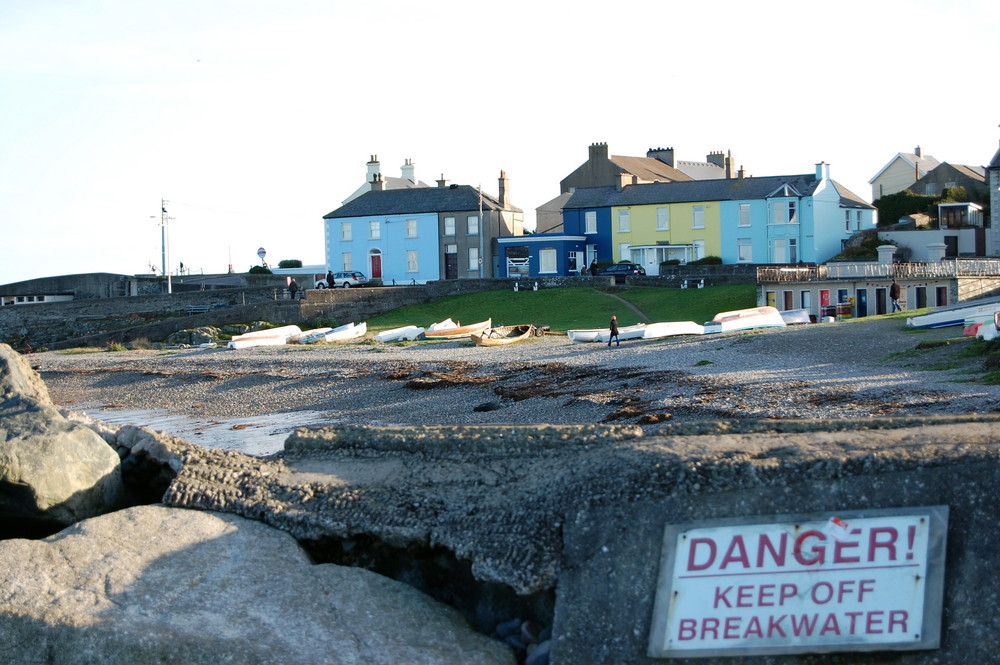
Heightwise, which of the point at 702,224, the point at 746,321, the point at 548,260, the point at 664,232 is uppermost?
the point at 702,224

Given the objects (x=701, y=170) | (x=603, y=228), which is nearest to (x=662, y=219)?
(x=603, y=228)

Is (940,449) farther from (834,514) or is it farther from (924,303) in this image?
(924,303)

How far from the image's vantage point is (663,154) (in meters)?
84.9

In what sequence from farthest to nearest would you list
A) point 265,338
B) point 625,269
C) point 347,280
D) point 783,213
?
point 347,280
point 783,213
point 625,269
point 265,338

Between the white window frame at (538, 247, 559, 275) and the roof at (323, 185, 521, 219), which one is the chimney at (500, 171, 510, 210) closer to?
the roof at (323, 185, 521, 219)

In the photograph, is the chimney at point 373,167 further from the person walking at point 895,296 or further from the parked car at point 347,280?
the person walking at point 895,296

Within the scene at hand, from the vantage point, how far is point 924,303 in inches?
1636

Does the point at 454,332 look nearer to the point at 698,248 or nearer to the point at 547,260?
the point at 547,260

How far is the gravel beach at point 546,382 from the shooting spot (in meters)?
18.1

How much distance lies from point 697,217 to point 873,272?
20.7 metres

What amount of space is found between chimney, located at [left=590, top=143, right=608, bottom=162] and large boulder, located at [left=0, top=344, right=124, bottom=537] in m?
72.9

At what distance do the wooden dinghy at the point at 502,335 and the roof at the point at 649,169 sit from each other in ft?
123

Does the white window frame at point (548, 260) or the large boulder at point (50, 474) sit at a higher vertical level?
the white window frame at point (548, 260)

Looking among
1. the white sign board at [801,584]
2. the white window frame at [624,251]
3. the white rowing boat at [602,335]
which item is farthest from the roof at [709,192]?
the white sign board at [801,584]
